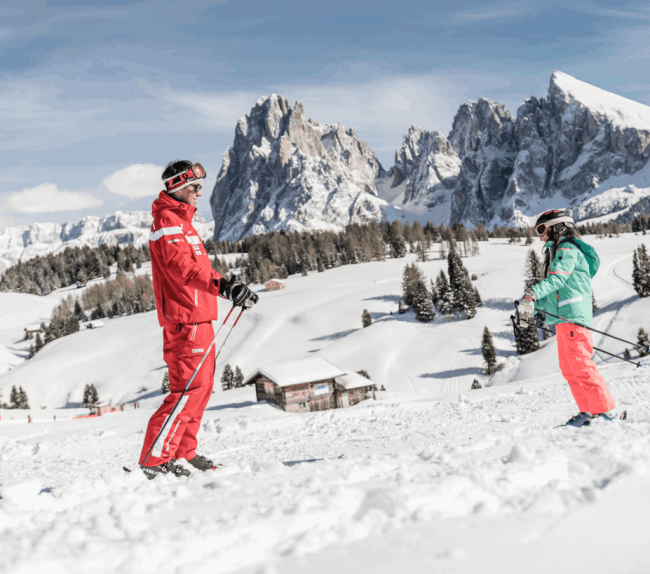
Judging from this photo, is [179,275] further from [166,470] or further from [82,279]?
[82,279]

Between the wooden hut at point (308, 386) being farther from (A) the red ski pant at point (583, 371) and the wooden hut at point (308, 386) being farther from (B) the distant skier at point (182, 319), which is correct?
(B) the distant skier at point (182, 319)

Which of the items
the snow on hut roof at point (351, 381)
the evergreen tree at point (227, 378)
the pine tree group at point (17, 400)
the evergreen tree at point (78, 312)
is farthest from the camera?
the evergreen tree at point (78, 312)

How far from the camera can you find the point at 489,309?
67.2 m

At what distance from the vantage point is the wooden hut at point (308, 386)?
29719 mm

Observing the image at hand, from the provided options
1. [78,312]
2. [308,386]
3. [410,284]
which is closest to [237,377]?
[308,386]

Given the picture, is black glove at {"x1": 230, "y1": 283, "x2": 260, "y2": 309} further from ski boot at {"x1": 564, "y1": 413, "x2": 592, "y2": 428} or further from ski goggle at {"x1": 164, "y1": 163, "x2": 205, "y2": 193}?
ski boot at {"x1": 564, "y1": 413, "x2": 592, "y2": 428}

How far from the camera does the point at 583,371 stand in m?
5.05

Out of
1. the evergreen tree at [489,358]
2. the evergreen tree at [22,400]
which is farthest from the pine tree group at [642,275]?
the evergreen tree at [22,400]

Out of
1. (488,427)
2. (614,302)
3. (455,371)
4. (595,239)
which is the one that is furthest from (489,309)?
(595,239)

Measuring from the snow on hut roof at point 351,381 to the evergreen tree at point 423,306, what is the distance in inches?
1363

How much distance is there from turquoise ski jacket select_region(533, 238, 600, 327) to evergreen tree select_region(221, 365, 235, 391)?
4878 centimetres

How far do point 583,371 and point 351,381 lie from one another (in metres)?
27.9

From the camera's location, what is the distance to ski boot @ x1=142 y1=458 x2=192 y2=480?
402 centimetres

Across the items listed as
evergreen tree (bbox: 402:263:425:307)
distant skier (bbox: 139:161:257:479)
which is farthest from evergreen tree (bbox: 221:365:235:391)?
distant skier (bbox: 139:161:257:479)
